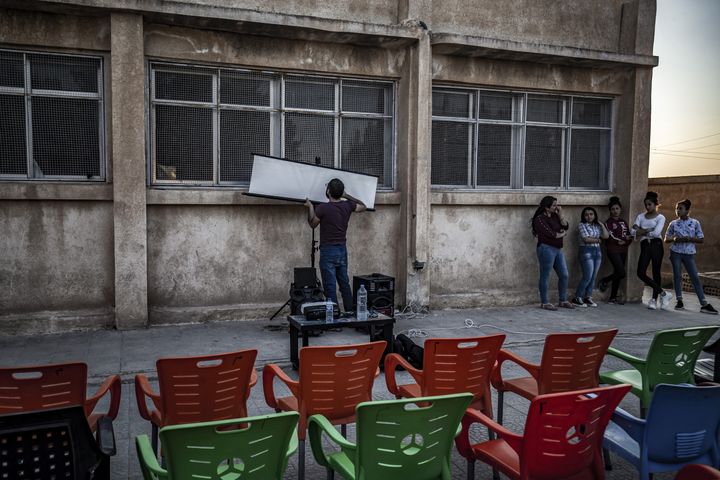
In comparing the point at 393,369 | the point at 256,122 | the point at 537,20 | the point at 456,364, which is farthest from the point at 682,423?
the point at 537,20

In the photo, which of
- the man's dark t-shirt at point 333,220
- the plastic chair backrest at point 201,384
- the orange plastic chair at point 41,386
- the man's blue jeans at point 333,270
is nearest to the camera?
the orange plastic chair at point 41,386

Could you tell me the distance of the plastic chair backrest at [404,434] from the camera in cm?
295

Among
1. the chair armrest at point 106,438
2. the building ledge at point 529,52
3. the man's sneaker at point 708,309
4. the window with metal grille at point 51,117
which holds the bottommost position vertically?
the man's sneaker at point 708,309

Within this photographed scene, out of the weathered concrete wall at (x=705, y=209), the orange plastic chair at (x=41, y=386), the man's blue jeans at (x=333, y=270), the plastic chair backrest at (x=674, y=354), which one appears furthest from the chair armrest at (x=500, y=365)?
the weathered concrete wall at (x=705, y=209)

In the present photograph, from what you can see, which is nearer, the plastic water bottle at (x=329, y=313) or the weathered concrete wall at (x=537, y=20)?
the plastic water bottle at (x=329, y=313)

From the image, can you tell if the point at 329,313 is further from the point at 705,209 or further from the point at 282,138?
the point at 705,209

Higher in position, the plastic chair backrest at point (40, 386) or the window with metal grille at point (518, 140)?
the window with metal grille at point (518, 140)

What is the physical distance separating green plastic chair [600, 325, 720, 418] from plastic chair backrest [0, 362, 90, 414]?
3.88 meters

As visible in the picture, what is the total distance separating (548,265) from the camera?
1088 cm

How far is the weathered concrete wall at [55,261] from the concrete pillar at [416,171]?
15.5 ft

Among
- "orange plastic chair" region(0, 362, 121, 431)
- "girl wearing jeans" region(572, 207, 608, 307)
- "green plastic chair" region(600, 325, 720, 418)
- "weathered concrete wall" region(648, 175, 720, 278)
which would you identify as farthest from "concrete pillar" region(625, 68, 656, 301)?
"orange plastic chair" region(0, 362, 121, 431)

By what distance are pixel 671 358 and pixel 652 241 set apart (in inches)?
297

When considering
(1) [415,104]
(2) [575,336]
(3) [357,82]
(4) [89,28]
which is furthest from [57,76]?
(2) [575,336]

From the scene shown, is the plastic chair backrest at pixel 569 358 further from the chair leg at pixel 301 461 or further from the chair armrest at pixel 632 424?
the chair leg at pixel 301 461
